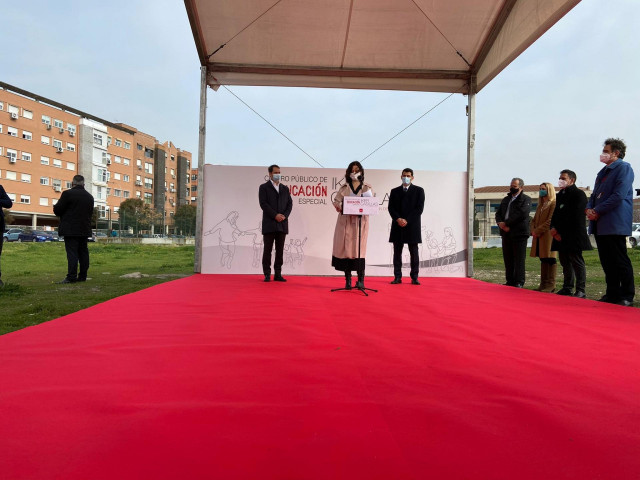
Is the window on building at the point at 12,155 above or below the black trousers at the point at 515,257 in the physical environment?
above

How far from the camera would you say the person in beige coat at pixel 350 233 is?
551 centimetres

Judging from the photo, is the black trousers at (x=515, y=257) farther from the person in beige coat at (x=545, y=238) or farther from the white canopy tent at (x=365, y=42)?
the white canopy tent at (x=365, y=42)

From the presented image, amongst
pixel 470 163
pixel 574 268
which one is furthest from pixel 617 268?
pixel 470 163

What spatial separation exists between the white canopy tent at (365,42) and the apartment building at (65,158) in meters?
36.8

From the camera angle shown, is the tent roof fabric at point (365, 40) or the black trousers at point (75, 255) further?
the tent roof fabric at point (365, 40)

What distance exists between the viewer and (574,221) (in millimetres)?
5609

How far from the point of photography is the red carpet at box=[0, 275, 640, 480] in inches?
46.8

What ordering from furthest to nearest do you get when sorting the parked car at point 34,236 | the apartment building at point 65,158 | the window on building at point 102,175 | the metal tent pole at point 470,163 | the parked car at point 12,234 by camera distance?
the window on building at point 102,175 → the apartment building at point 65,158 → the parked car at point 34,236 → the parked car at point 12,234 → the metal tent pole at point 470,163

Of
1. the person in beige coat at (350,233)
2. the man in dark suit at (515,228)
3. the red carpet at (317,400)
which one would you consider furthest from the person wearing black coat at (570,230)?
the person in beige coat at (350,233)

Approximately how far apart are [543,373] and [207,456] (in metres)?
1.65

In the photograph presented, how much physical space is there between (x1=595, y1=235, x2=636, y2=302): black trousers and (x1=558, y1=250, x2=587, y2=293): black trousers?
657 mm

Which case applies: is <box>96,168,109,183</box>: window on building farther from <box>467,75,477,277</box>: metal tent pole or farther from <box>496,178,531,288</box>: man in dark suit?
<box>496,178,531,288</box>: man in dark suit

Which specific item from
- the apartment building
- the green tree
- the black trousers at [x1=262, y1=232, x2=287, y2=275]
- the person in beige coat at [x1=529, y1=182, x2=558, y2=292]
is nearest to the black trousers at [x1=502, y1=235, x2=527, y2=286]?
the person in beige coat at [x1=529, y1=182, x2=558, y2=292]

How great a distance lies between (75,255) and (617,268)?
740cm
